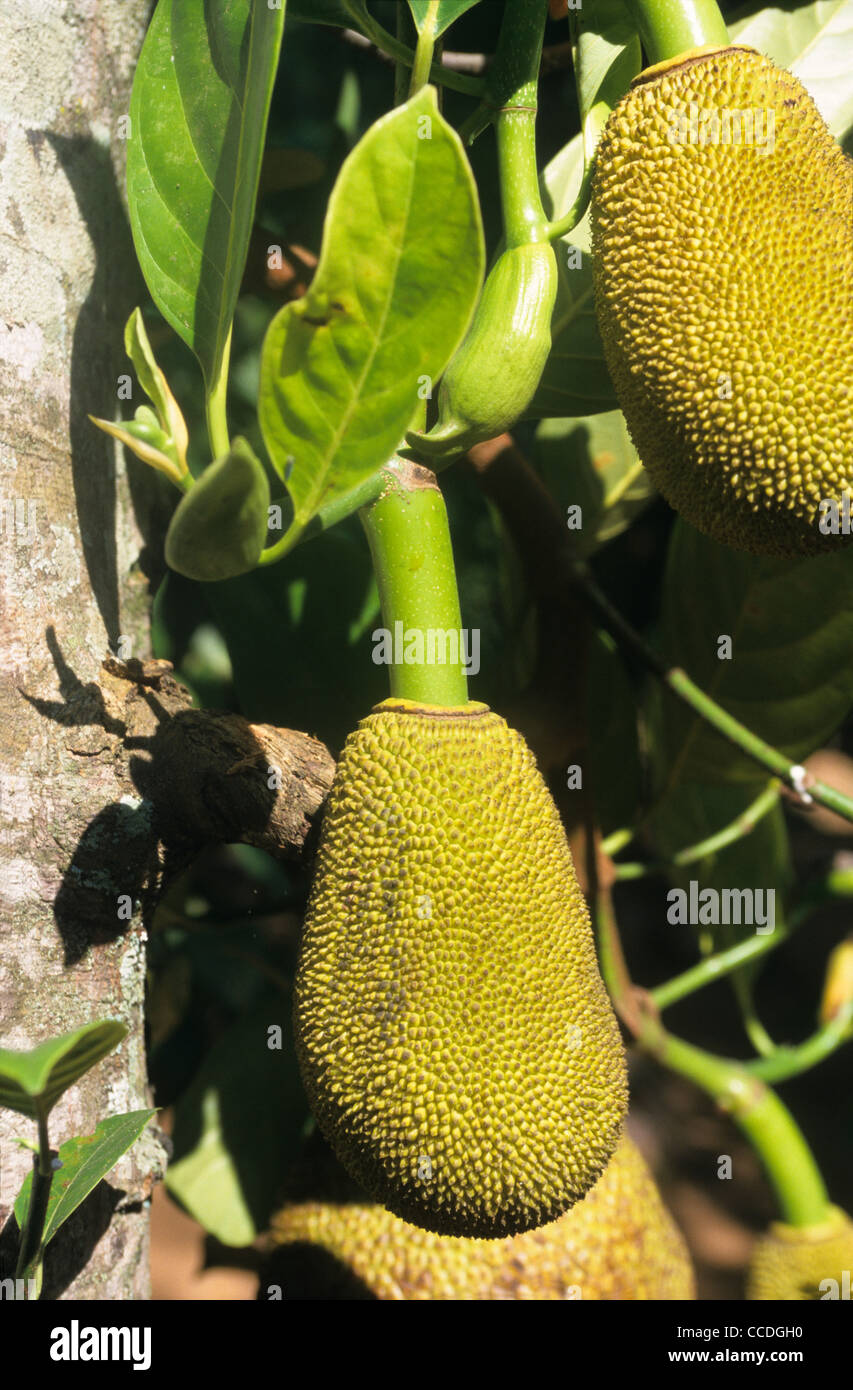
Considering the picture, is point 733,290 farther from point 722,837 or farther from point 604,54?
point 722,837

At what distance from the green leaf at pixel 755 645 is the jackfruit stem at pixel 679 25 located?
0.39m

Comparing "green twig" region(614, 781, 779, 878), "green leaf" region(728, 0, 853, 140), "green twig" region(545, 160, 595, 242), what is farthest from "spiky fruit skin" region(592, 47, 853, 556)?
"green twig" region(614, 781, 779, 878)

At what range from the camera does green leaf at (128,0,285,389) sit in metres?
0.54

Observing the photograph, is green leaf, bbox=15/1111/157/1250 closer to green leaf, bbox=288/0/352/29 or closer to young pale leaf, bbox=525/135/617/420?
young pale leaf, bbox=525/135/617/420

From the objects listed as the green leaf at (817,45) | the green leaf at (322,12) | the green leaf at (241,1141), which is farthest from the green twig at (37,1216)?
the green leaf at (817,45)

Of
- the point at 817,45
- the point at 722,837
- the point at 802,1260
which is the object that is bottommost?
the point at 802,1260

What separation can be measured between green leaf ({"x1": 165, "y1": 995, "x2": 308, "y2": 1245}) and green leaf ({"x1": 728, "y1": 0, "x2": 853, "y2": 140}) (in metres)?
0.78

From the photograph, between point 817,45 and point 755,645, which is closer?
point 817,45

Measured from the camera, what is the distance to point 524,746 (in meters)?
0.58

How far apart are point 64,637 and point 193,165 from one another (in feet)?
0.84

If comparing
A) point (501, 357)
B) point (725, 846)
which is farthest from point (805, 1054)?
point (501, 357)

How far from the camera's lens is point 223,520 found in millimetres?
434

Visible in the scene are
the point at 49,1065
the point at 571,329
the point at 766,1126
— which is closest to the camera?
the point at 49,1065

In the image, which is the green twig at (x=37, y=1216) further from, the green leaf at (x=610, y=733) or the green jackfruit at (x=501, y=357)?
the green leaf at (x=610, y=733)
